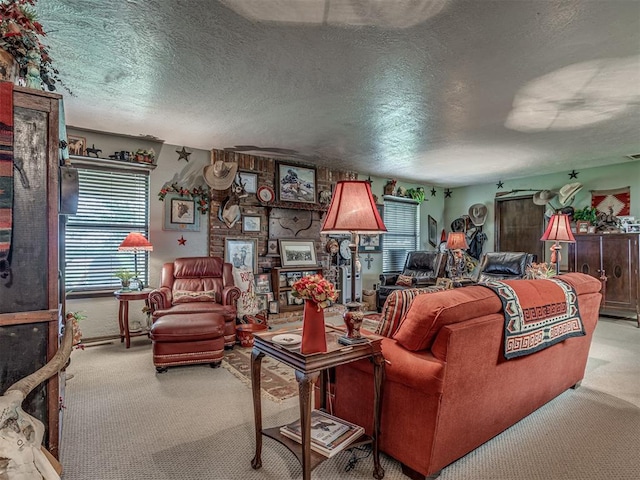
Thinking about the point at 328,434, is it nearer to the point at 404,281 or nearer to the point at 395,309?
the point at 395,309

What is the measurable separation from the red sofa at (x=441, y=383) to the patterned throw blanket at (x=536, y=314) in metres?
0.06

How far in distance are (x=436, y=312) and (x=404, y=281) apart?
4261 millimetres

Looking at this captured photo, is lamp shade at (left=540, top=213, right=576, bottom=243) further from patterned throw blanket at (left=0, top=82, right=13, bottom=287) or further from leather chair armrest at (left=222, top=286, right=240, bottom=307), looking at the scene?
patterned throw blanket at (left=0, top=82, right=13, bottom=287)

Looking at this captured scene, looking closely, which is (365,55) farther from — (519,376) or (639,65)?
(519,376)

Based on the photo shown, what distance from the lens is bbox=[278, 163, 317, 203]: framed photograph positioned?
5602mm

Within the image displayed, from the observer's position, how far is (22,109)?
1233mm

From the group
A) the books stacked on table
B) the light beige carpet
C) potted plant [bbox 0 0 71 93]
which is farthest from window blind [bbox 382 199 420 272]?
potted plant [bbox 0 0 71 93]

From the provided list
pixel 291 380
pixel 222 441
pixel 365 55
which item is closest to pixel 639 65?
pixel 365 55

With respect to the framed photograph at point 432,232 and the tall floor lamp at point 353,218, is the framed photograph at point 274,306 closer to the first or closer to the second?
the tall floor lamp at point 353,218

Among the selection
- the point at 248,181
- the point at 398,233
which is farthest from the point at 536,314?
the point at 398,233

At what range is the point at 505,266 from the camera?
18.3ft

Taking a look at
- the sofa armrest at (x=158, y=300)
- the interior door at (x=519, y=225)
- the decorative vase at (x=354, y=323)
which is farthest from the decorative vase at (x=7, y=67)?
the interior door at (x=519, y=225)

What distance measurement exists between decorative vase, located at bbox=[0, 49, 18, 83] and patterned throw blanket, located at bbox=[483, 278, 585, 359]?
2.35 m

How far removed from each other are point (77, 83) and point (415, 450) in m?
3.57
